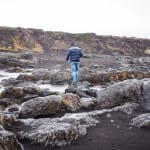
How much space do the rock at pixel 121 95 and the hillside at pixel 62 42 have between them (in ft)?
177

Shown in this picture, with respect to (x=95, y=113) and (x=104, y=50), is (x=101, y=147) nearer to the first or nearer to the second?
(x=95, y=113)

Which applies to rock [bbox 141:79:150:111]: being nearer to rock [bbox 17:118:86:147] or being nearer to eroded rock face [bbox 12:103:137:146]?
eroded rock face [bbox 12:103:137:146]

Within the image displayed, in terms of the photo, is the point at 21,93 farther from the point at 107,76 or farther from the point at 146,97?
the point at 107,76

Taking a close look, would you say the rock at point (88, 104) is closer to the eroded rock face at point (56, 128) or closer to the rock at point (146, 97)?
the eroded rock face at point (56, 128)

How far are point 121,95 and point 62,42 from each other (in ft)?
217

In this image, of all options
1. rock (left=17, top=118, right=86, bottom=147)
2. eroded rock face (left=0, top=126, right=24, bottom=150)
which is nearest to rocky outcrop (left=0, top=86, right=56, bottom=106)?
rock (left=17, top=118, right=86, bottom=147)

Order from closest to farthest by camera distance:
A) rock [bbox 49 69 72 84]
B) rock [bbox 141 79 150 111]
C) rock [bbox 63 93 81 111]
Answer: rock [bbox 63 93 81 111]
rock [bbox 141 79 150 111]
rock [bbox 49 69 72 84]

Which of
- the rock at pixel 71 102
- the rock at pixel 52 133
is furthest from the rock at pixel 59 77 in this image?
the rock at pixel 52 133

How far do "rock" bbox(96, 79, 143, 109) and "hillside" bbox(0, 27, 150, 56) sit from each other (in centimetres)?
5410

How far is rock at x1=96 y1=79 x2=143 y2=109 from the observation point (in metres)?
15.5

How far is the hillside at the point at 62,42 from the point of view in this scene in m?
73.6

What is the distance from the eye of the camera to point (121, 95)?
15.5 metres

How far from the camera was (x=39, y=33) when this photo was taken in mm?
81250

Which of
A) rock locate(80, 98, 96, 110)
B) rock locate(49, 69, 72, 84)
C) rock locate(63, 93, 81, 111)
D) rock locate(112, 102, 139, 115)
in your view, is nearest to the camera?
rock locate(112, 102, 139, 115)
